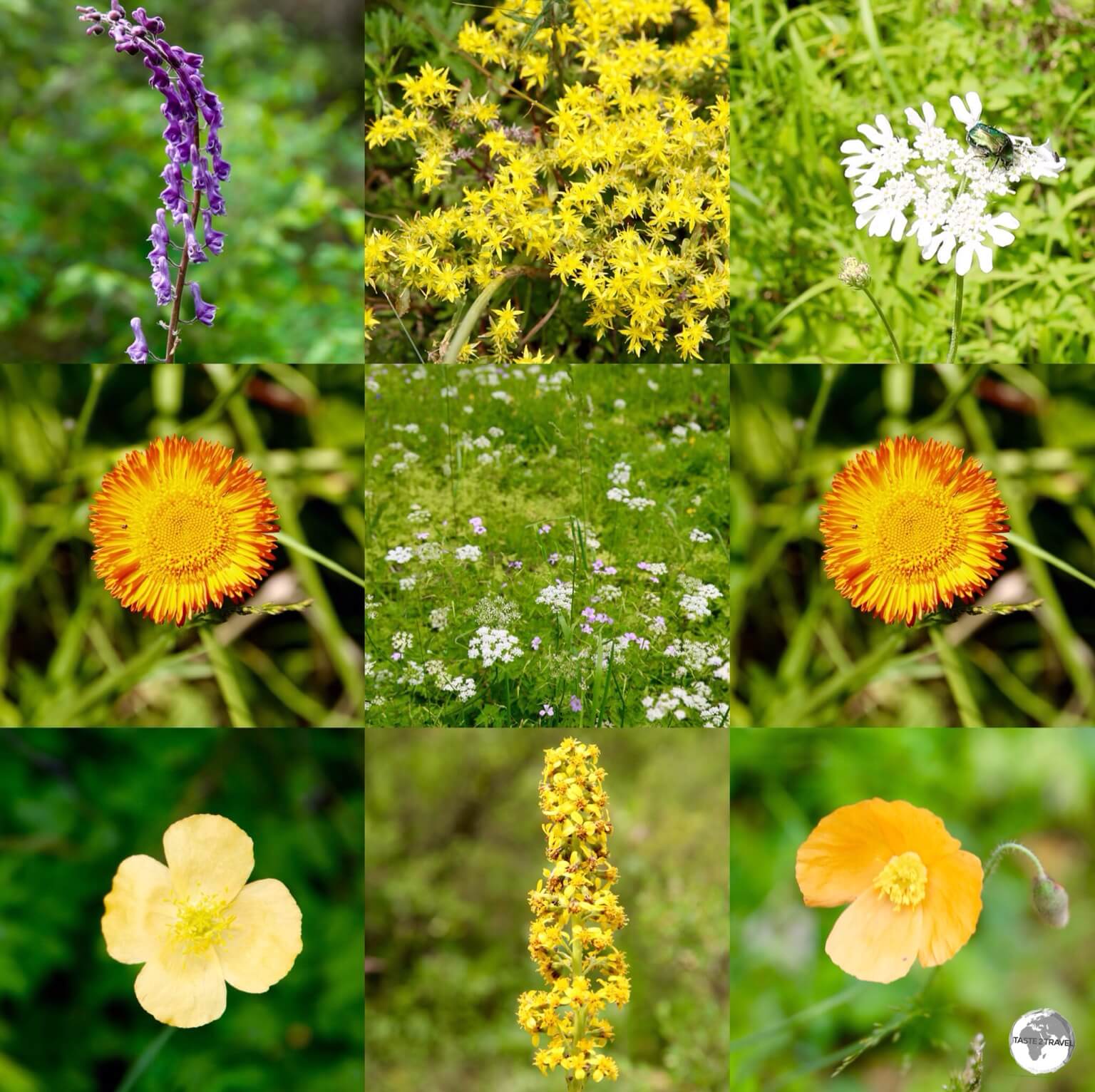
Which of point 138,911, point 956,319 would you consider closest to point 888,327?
point 956,319

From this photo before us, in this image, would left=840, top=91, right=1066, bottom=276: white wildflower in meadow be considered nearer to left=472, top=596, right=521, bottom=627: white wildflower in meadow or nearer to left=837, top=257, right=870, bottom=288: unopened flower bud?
left=837, top=257, right=870, bottom=288: unopened flower bud

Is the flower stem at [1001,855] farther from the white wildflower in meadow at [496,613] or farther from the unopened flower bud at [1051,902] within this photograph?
the white wildflower in meadow at [496,613]

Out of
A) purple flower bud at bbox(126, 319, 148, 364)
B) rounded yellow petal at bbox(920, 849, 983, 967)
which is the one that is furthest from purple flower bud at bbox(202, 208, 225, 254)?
rounded yellow petal at bbox(920, 849, 983, 967)

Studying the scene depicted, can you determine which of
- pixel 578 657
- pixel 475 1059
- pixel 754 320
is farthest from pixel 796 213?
pixel 475 1059

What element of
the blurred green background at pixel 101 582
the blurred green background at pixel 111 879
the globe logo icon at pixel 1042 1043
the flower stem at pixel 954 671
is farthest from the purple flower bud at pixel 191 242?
the globe logo icon at pixel 1042 1043

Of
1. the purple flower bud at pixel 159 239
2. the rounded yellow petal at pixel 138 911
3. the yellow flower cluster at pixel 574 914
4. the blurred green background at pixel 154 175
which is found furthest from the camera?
the blurred green background at pixel 154 175

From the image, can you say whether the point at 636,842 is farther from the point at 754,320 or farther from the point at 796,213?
the point at 796,213

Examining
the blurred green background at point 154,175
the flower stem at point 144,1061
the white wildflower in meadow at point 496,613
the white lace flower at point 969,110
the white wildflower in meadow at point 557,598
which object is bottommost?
the flower stem at point 144,1061
